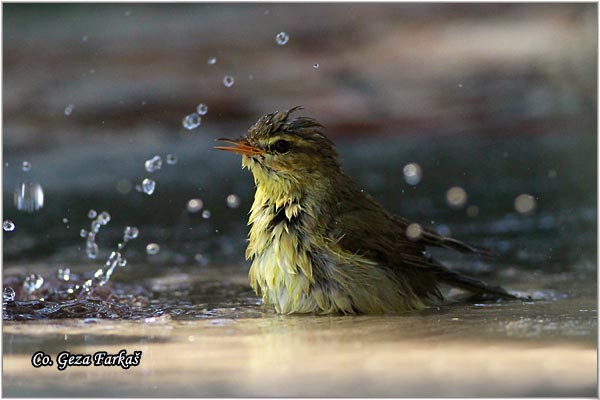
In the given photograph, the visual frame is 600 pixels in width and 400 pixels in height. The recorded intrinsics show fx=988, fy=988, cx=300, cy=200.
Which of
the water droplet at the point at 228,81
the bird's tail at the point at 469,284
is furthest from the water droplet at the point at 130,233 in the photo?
the water droplet at the point at 228,81

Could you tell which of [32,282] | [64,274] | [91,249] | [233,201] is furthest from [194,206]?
[32,282]

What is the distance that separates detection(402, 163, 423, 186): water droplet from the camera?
1052 centimetres

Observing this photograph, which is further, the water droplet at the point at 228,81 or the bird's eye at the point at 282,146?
the water droplet at the point at 228,81

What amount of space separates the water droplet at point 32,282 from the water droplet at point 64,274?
0.14m

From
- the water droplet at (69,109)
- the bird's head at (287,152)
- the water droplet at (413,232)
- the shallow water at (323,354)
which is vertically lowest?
the shallow water at (323,354)

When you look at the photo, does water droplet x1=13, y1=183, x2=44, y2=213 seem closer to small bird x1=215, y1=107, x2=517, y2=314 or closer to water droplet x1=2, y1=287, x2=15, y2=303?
water droplet x1=2, y1=287, x2=15, y2=303

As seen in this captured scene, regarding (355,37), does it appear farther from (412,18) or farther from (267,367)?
(267,367)

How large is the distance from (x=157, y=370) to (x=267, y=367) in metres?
0.48

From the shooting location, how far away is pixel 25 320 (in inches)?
207

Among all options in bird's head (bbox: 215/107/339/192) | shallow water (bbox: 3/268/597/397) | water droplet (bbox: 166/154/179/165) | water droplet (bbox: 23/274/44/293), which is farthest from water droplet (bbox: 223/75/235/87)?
shallow water (bbox: 3/268/597/397)

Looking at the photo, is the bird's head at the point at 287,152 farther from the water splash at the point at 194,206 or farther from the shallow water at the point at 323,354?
the water splash at the point at 194,206

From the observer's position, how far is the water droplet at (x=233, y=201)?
9469 mm

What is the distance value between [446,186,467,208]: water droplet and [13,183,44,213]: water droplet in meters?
4.00

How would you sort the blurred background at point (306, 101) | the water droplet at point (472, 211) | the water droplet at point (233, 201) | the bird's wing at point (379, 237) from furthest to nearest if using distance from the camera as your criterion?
the blurred background at point (306, 101) < the water droplet at point (233, 201) < the water droplet at point (472, 211) < the bird's wing at point (379, 237)
